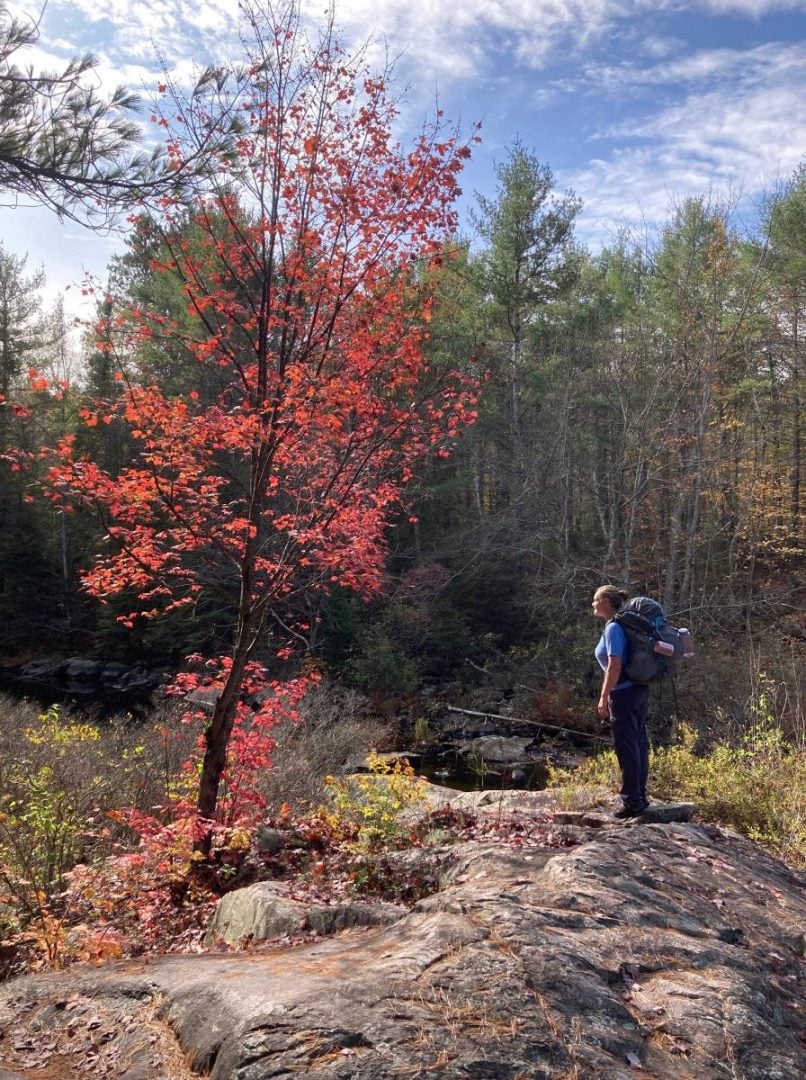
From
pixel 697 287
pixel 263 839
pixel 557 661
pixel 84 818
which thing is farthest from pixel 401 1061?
pixel 697 287

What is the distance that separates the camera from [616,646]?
5.61 meters

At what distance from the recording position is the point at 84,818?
6.86 metres

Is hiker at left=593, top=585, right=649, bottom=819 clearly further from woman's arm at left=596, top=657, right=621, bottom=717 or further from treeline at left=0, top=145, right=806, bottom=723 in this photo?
treeline at left=0, top=145, right=806, bottom=723

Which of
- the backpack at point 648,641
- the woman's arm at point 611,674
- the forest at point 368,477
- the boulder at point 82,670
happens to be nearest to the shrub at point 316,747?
the forest at point 368,477

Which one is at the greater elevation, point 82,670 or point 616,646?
point 616,646

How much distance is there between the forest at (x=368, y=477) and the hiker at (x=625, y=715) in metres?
2.29

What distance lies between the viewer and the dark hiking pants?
5664 millimetres

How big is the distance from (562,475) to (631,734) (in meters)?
13.0

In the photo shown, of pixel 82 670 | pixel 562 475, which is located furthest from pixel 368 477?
pixel 82 670

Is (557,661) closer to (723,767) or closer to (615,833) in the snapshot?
(723,767)

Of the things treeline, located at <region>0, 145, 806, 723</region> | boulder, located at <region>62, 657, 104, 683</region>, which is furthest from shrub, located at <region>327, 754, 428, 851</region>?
boulder, located at <region>62, 657, 104, 683</region>

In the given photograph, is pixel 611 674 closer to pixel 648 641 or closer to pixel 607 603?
pixel 648 641

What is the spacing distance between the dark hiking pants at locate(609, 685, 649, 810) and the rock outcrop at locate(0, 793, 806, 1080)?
5.08 feet

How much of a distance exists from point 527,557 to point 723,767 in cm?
1348
